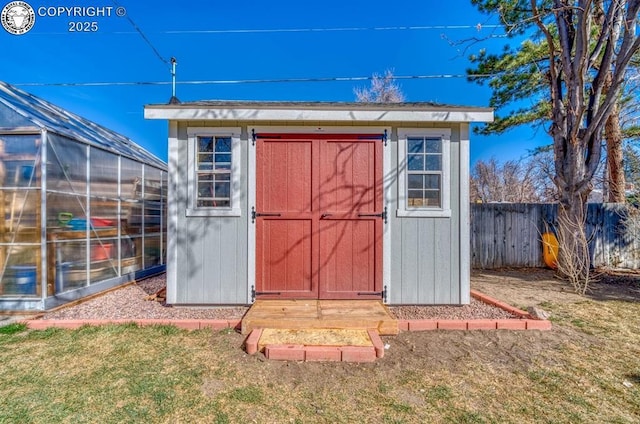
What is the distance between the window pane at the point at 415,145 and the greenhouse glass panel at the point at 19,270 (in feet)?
17.3

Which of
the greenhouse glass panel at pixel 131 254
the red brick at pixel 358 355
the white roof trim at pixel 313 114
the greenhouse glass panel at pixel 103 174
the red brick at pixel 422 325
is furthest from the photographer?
the greenhouse glass panel at pixel 131 254

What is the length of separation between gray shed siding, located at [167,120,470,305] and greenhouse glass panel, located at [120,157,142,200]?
2.34 metres

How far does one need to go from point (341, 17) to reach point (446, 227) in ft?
26.6

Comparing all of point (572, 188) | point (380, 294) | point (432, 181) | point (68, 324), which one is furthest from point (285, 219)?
point (572, 188)

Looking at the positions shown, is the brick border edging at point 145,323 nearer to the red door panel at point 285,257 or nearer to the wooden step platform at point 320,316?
the wooden step platform at point 320,316

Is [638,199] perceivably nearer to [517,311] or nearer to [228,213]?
[517,311]

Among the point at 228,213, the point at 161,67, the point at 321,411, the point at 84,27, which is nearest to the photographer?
the point at 321,411

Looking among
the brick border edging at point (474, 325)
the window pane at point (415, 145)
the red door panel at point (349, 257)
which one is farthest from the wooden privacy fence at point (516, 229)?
the red door panel at point (349, 257)

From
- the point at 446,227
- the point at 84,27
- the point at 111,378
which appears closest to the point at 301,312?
the point at 111,378

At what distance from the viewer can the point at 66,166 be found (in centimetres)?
429

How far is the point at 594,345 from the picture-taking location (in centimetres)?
297

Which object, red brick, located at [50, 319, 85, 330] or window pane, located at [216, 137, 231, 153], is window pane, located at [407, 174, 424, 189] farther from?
red brick, located at [50, 319, 85, 330]

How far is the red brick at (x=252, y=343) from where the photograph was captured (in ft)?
9.10

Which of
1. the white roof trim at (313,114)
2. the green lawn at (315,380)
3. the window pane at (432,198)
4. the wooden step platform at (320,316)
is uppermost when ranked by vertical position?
the white roof trim at (313,114)
